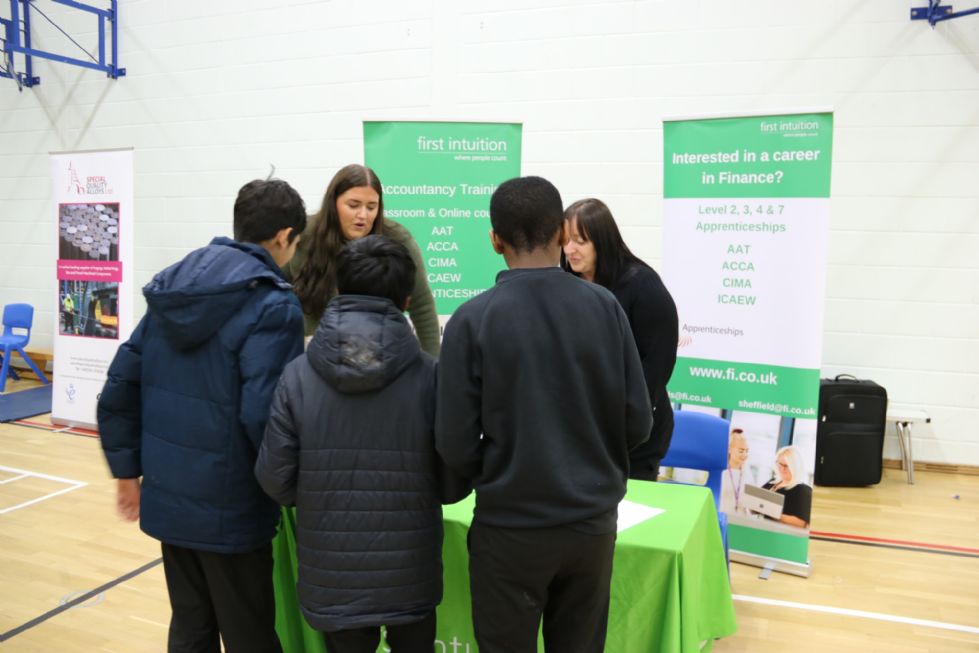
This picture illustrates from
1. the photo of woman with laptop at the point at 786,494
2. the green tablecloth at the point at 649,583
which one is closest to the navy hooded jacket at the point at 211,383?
the green tablecloth at the point at 649,583

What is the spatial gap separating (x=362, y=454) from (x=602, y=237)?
4.29 ft

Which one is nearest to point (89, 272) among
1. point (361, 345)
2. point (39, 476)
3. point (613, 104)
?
point (39, 476)

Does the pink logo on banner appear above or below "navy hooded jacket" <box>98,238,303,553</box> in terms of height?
above

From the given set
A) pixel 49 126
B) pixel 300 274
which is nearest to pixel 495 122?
pixel 300 274

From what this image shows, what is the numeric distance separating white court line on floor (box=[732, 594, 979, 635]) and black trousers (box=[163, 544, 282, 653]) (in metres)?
2.00


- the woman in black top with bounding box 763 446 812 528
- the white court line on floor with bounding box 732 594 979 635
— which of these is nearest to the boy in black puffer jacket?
the white court line on floor with bounding box 732 594 979 635

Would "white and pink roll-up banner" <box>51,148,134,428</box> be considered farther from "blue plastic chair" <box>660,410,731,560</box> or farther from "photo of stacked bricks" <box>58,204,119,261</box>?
"blue plastic chair" <box>660,410,731,560</box>

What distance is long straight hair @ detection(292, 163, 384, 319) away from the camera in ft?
7.55

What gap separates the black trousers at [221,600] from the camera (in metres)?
1.67

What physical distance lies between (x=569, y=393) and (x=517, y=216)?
0.35m

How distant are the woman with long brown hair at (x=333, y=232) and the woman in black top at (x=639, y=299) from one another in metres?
0.55

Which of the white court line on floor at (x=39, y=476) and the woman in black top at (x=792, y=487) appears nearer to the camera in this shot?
the woman in black top at (x=792, y=487)

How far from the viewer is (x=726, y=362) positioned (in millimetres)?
3297

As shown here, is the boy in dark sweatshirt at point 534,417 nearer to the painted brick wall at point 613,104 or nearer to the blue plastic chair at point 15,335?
the painted brick wall at point 613,104
